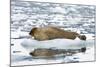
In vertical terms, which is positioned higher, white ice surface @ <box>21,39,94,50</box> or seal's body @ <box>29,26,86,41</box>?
seal's body @ <box>29,26,86,41</box>

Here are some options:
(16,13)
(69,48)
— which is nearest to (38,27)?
(16,13)

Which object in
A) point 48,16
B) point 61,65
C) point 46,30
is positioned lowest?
point 61,65

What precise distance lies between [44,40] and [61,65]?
34 centimetres

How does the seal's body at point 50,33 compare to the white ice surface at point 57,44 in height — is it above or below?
above

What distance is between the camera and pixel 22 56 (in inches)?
81.6

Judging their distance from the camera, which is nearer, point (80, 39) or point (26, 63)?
point (26, 63)

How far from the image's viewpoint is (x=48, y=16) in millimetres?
2195

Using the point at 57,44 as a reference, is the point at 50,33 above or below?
above

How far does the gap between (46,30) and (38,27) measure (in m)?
0.10

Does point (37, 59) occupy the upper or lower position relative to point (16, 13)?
lower
